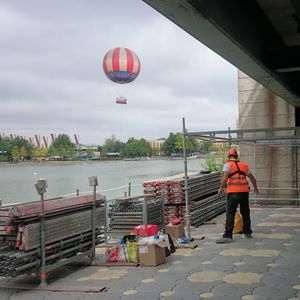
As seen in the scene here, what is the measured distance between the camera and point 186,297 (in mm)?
5832

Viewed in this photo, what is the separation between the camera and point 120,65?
2652 cm

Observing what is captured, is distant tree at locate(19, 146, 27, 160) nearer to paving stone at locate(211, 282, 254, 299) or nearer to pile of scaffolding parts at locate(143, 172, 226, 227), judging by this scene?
pile of scaffolding parts at locate(143, 172, 226, 227)

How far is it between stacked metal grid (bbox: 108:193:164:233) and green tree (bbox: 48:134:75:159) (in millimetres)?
82957

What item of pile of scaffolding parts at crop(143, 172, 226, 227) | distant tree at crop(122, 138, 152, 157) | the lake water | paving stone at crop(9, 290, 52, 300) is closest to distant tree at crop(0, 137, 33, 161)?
the lake water

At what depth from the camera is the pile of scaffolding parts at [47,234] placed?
249 inches

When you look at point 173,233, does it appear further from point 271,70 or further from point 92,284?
point 271,70

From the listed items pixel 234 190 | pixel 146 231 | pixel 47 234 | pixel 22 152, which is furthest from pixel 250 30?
pixel 22 152

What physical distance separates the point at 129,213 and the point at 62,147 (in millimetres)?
91001

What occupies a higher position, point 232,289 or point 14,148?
point 14,148

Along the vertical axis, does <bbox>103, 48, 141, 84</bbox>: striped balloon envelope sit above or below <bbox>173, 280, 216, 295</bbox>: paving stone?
above

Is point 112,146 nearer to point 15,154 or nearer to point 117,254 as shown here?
point 15,154

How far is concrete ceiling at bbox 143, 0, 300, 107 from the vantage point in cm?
512

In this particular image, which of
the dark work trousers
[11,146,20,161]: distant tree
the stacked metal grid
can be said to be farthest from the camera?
[11,146,20,161]: distant tree

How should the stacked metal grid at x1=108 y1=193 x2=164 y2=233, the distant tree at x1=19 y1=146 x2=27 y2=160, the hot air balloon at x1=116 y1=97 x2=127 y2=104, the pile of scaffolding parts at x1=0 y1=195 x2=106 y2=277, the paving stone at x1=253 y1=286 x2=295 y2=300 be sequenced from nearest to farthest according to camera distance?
the paving stone at x1=253 y1=286 x2=295 y2=300 < the pile of scaffolding parts at x1=0 y1=195 x2=106 y2=277 < the stacked metal grid at x1=108 y1=193 x2=164 y2=233 < the hot air balloon at x1=116 y1=97 x2=127 y2=104 < the distant tree at x1=19 y1=146 x2=27 y2=160
